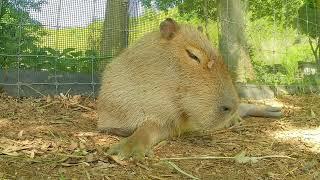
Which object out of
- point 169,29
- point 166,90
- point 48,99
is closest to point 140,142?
point 166,90

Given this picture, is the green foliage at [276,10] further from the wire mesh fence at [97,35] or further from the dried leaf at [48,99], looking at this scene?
the dried leaf at [48,99]

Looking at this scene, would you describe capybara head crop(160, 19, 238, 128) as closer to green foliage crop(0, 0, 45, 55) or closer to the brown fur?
the brown fur

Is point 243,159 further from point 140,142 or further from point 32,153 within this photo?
point 32,153

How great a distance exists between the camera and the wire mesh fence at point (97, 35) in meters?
4.52

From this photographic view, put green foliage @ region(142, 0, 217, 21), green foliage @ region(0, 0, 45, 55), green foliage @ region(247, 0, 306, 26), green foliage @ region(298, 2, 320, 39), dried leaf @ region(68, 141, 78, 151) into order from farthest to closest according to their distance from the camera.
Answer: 1. green foliage @ region(298, 2, 320, 39)
2. green foliage @ region(247, 0, 306, 26)
3. green foliage @ region(142, 0, 217, 21)
4. green foliage @ region(0, 0, 45, 55)
5. dried leaf @ region(68, 141, 78, 151)

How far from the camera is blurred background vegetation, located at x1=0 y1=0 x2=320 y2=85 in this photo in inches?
178

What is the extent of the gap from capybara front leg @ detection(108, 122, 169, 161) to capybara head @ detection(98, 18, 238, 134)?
2.3 inches

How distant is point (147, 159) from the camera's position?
2730 mm

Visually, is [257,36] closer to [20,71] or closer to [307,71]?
[307,71]

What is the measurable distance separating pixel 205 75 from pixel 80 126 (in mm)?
1105

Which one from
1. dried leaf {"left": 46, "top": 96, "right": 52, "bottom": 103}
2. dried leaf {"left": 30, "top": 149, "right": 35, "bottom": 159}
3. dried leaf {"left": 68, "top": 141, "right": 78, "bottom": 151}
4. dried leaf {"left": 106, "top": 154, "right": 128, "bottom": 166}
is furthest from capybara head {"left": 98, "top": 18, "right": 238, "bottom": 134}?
dried leaf {"left": 46, "top": 96, "right": 52, "bottom": 103}

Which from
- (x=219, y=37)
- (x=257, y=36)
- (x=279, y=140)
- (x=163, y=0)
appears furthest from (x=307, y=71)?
(x=279, y=140)

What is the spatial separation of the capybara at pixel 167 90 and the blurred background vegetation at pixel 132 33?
1481 millimetres

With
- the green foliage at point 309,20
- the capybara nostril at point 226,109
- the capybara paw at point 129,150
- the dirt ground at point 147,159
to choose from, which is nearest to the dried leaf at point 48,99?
the dirt ground at point 147,159
